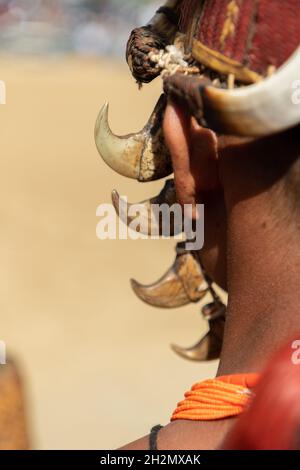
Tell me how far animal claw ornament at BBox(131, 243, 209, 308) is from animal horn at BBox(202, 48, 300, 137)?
28.6 inches

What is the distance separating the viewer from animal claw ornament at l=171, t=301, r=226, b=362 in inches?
88.6

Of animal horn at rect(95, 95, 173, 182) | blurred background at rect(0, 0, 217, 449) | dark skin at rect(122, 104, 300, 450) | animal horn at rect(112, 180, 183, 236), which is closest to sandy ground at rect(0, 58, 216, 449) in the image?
blurred background at rect(0, 0, 217, 449)

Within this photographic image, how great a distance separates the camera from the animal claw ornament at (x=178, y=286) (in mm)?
2201

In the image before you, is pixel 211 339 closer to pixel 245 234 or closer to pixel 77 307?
pixel 245 234

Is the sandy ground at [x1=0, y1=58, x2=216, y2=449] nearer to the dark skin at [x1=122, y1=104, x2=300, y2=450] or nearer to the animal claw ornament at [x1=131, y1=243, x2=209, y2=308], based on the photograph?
the animal claw ornament at [x1=131, y1=243, x2=209, y2=308]

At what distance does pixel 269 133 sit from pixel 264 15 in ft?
0.69

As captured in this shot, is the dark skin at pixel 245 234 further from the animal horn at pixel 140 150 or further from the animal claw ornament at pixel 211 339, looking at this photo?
the animal claw ornament at pixel 211 339

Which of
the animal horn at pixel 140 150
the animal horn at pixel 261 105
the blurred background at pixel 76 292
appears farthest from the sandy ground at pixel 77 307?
the animal horn at pixel 261 105

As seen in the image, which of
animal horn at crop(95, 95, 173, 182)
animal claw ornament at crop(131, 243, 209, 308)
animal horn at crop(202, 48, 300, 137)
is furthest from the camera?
animal claw ornament at crop(131, 243, 209, 308)

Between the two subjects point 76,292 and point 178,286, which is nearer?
point 178,286

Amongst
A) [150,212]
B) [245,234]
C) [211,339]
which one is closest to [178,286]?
[211,339]

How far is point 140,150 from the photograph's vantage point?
6.27ft

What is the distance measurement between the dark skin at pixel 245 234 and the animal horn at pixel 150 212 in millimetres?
222

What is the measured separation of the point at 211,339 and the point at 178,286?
0.16m
